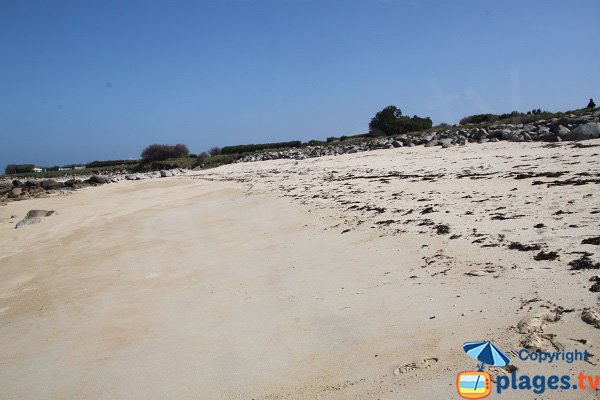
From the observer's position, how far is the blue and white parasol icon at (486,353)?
6.37ft

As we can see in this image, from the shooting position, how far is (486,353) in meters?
2.03

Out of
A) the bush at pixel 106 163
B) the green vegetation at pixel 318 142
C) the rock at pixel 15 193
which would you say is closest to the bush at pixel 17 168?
the bush at pixel 106 163

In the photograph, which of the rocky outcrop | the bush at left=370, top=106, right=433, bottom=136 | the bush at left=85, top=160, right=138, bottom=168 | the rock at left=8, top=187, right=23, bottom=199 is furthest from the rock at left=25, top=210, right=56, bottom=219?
the bush at left=85, top=160, right=138, bottom=168

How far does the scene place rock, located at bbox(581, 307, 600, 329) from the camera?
2.08 meters

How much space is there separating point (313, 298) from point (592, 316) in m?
1.86

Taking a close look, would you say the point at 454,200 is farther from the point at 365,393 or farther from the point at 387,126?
the point at 387,126

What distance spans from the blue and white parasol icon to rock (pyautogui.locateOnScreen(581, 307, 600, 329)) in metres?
0.54

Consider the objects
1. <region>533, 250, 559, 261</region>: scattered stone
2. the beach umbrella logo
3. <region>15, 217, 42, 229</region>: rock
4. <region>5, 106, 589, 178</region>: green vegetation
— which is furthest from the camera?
<region>5, 106, 589, 178</region>: green vegetation

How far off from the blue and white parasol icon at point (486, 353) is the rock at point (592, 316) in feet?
1.77

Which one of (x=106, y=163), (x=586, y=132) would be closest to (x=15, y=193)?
(x=586, y=132)

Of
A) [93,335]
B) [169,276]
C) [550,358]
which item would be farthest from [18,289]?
[550,358]

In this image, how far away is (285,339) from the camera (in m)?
2.60

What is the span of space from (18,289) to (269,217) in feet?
12.0

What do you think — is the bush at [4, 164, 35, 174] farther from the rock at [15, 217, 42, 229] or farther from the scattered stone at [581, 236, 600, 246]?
the scattered stone at [581, 236, 600, 246]
